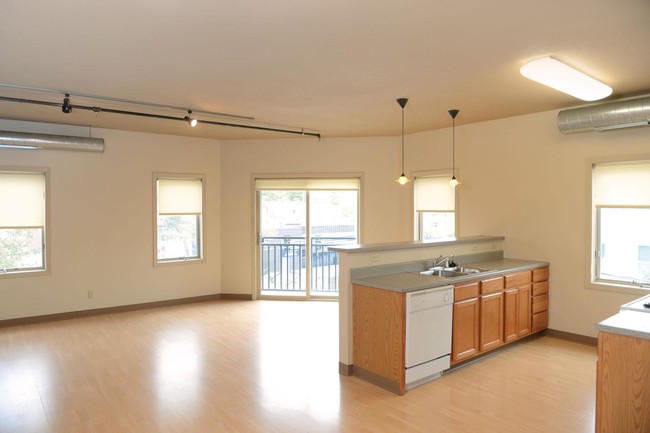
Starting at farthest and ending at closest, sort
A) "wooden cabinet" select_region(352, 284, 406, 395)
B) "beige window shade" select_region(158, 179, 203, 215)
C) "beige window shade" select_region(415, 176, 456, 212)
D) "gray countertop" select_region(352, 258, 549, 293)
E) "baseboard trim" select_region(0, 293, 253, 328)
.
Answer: "beige window shade" select_region(158, 179, 203, 215) → "beige window shade" select_region(415, 176, 456, 212) → "baseboard trim" select_region(0, 293, 253, 328) → "gray countertop" select_region(352, 258, 549, 293) → "wooden cabinet" select_region(352, 284, 406, 395)

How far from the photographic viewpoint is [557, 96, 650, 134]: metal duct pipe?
399 cm

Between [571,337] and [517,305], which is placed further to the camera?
[571,337]

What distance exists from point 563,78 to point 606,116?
1148 millimetres

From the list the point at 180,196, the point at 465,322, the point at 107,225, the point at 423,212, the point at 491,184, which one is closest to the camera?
the point at 465,322

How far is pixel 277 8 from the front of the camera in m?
2.47

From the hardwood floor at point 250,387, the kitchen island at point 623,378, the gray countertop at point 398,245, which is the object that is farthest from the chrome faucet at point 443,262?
the kitchen island at point 623,378

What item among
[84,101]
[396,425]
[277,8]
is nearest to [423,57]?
[277,8]

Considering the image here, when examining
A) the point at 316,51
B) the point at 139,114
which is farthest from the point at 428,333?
the point at 139,114

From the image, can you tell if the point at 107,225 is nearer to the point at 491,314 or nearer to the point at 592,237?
the point at 491,314

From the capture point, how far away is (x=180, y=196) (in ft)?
22.3

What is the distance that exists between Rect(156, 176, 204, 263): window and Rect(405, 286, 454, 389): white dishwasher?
178 inches

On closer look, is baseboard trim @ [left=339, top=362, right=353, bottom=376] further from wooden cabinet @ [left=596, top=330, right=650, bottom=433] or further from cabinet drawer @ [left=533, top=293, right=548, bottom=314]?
cabinet drawer @ [left=533, top=293, right=548, bottom=314]

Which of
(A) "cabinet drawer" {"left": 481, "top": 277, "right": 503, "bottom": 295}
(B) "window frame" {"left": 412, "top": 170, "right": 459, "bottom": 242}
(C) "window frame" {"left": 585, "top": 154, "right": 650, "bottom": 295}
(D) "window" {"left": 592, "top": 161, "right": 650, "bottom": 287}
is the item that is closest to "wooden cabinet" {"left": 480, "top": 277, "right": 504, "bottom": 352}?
(A) "cabinet drawer" {"left": 481, "top": 277, "right": 503, "bottom": 295}

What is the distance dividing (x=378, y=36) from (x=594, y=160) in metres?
3.32
